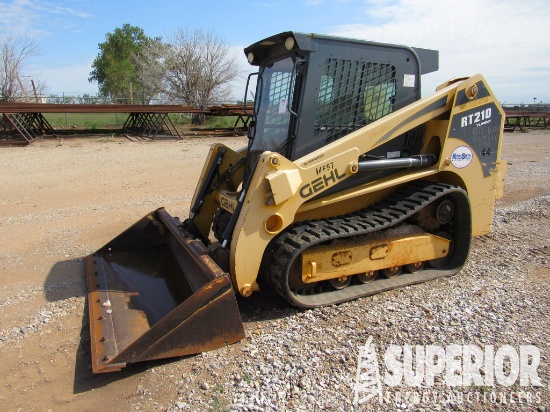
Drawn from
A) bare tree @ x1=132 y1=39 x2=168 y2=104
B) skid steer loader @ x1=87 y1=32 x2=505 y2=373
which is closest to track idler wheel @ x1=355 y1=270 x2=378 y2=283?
skid steer loader @ x1=87 y1=32 x2=505 y2=373

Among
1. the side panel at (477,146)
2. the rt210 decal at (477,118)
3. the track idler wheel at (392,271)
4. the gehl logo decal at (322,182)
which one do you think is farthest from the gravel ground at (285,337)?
the rt210 decal at (477,118)

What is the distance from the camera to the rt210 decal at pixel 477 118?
4793 mm

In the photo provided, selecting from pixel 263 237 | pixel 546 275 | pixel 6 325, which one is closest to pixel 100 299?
pixel 6 325

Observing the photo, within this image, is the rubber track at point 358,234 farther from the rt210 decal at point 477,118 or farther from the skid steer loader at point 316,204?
the rt210 decal at point 477,118

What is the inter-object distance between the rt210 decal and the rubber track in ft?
2.26

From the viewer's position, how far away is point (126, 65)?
4512 cm

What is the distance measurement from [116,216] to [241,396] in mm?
5099

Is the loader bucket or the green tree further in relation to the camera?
the green tree

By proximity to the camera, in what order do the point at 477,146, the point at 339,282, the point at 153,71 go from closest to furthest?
the point at 339,282 → the point at 477,146 → the point at 153,71

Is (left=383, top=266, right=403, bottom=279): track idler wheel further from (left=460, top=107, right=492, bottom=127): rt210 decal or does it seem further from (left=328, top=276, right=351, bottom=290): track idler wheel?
(left=460, top=107, right=492, bottom=127): rt210 decal

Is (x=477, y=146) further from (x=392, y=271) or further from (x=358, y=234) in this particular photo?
(x=358, y=234)

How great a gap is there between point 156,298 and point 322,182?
73.6 inches

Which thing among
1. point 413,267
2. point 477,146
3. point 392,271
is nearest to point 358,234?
point 392,271

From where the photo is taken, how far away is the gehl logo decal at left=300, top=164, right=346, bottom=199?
13.0ft
